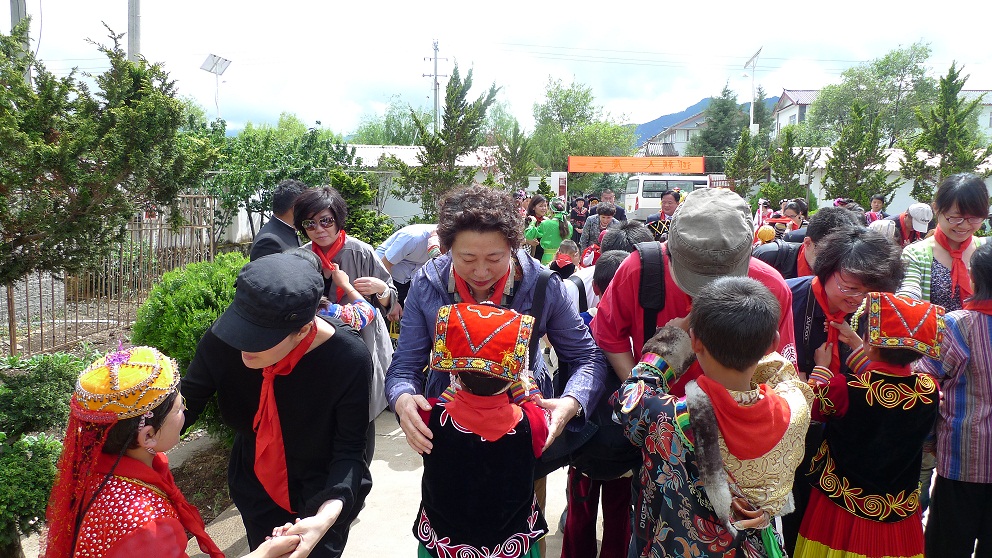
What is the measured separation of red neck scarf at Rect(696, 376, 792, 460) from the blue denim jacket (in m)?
0.60

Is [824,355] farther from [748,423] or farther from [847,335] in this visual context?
[748,423]

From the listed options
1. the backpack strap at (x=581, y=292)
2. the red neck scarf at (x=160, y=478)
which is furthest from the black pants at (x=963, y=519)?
the red neck scarf at (x=160, y=478)

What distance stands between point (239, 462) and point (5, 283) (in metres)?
1.82

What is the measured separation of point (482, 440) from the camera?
1944mm

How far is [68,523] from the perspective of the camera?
1.60 m

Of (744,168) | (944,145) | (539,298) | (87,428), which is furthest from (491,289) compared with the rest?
(744,168)

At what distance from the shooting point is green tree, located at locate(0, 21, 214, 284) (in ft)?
9.45

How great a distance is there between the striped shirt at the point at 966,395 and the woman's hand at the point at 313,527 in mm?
2257

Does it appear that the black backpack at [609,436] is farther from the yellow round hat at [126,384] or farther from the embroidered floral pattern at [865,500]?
the yellow round hat at [126,384]

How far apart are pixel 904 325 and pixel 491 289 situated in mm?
1474

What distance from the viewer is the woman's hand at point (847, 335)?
2576 mm

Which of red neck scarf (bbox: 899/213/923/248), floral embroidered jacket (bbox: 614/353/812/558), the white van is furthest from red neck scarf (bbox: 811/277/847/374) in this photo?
the white van

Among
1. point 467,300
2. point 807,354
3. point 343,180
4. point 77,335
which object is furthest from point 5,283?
point 343,180

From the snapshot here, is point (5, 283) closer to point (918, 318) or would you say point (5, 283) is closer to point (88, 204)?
point (88, 204)
